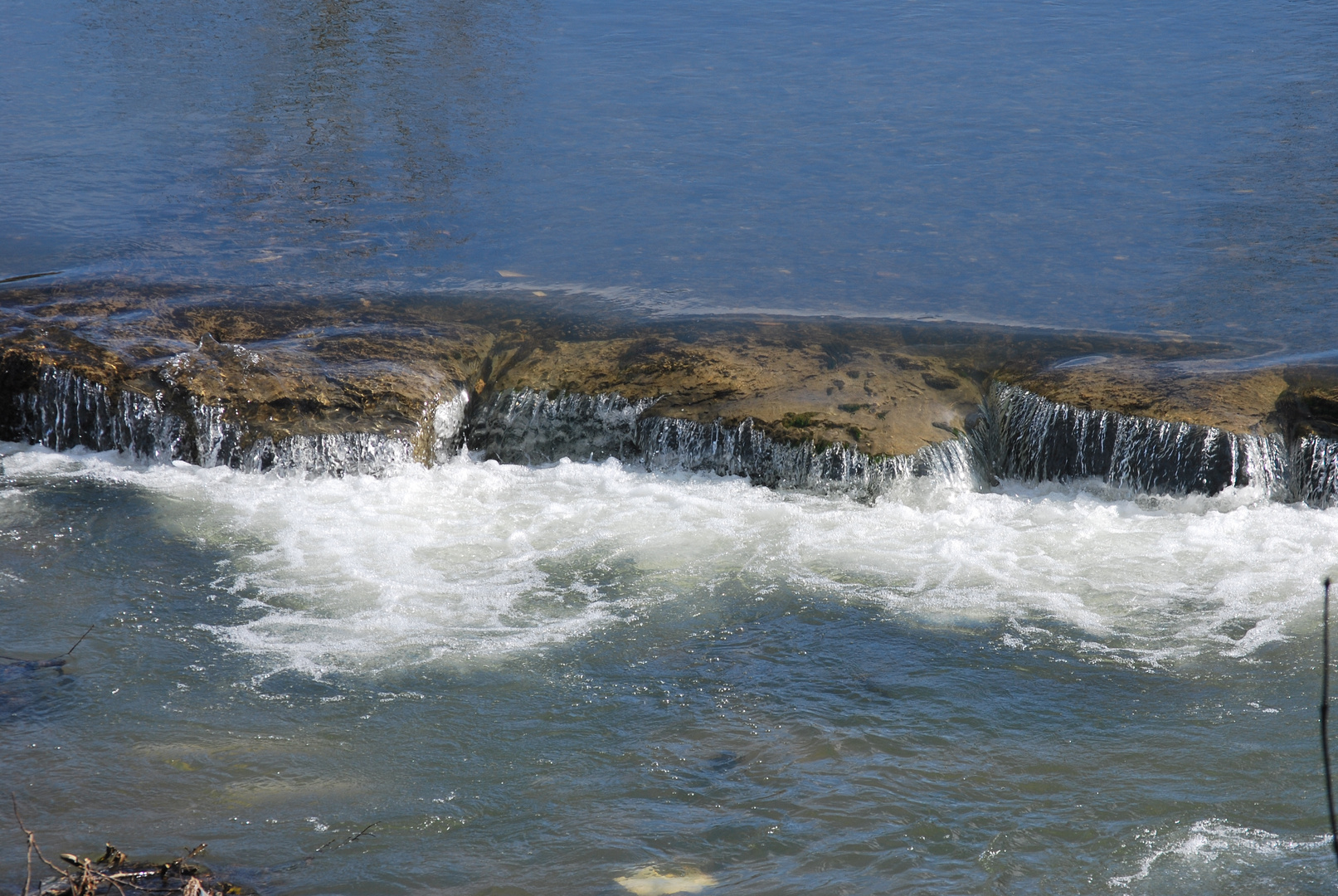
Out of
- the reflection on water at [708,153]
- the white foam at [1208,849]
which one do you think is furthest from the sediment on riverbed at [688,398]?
the white foam at [1208,849]

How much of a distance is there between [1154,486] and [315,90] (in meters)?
11.6

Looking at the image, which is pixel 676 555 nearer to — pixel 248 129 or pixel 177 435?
pixel 177 435

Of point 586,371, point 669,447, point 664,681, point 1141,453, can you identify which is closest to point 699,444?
point 669,447

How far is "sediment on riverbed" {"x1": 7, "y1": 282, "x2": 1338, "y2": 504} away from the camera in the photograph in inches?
295

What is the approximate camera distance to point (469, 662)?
539 centimetres

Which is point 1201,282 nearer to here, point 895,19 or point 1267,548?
point 1267,548

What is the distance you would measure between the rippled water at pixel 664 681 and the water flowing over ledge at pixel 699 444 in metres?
0.19

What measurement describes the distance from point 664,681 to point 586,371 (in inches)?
144

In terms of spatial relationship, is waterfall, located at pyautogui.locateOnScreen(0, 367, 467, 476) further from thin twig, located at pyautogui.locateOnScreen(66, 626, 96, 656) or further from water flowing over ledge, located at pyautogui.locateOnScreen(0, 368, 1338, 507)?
thin twig, located at pyautogui.locateOnScreen(66, 626, 96, 656)

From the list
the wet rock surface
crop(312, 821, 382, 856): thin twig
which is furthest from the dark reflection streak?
crop(312, 821, 382, 856): thin twig

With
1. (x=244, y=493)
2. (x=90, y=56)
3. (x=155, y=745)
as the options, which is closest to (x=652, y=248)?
(x=244, y=493)

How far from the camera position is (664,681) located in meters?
5.26

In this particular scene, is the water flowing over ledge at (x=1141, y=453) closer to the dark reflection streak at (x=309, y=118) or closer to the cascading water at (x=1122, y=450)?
the cascading water at (x=1122, y=450)

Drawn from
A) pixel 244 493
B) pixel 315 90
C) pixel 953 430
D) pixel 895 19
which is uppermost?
pixel 895 19
